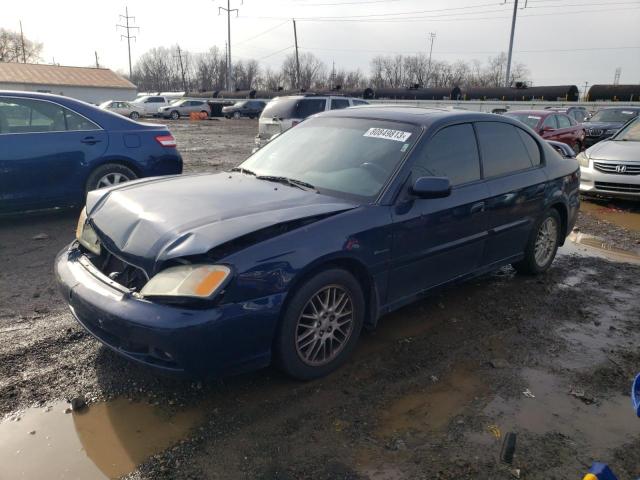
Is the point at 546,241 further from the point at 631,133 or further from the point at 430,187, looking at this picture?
the point at 631,133

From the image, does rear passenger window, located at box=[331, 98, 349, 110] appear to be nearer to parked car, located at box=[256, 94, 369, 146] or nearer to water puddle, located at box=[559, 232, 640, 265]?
parked car, located at box=[256, 94, 369, 146]

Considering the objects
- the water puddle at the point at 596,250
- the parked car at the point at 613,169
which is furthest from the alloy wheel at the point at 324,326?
the parked car at the point at 613,169

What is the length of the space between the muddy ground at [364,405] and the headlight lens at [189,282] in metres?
0.56

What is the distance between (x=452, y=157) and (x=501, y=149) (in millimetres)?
800

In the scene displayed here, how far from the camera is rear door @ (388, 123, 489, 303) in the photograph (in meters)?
3.45

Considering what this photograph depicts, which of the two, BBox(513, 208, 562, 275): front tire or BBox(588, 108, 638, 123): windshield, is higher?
BBox(588, 108, 638, 123): windshield

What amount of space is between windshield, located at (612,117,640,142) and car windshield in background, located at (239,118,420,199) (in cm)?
801

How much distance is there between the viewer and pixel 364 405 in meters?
2.88

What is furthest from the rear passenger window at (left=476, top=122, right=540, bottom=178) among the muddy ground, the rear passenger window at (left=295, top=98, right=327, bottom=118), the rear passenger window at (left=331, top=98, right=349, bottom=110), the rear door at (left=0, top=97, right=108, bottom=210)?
the rear passenger window at (left=331, top=98, right=349, bottom=110)

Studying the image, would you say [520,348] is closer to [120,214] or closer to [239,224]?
[239,224]

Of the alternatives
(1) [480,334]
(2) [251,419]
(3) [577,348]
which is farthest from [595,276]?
(2) [251,419]

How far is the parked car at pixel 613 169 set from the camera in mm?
8617

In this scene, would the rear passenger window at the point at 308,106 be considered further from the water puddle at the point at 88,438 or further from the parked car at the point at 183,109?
the parked car at the point at 183,109

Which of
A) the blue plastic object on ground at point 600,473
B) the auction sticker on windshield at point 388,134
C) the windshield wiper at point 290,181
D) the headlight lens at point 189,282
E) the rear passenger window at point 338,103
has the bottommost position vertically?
the blue plastic object on ground at point 600,473
